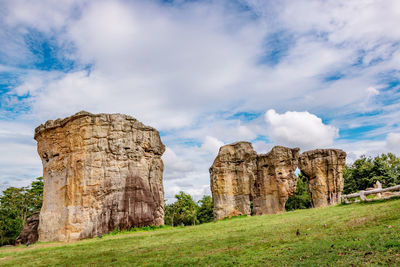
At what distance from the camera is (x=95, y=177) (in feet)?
97.0

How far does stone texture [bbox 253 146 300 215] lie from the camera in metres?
40.0

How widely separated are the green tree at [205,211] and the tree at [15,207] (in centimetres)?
3695

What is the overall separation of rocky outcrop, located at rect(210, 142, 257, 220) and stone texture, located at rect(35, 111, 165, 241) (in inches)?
337

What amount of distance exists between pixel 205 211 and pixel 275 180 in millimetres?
40859

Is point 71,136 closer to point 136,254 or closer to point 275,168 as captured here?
point 136,254

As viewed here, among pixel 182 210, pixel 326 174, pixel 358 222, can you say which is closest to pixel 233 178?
pixel 326 174

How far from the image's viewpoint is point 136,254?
16922 mm

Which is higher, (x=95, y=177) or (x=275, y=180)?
(x=95, y=177)

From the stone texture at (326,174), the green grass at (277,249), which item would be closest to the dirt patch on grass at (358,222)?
the green grass at (277,249)

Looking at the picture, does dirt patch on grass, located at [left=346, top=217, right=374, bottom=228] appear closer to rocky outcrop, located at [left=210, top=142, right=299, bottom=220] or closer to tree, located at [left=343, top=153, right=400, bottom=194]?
rocky outcrop, located at [left=210, top=142, right=299, bottom=220]

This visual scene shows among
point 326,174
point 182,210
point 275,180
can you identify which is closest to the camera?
point 275,180

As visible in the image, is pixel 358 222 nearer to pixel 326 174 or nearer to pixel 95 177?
pixel 95 177

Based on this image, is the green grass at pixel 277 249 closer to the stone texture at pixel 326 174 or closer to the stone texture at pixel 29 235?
the stone texture at pixel 29 235

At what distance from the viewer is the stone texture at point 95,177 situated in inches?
1133
